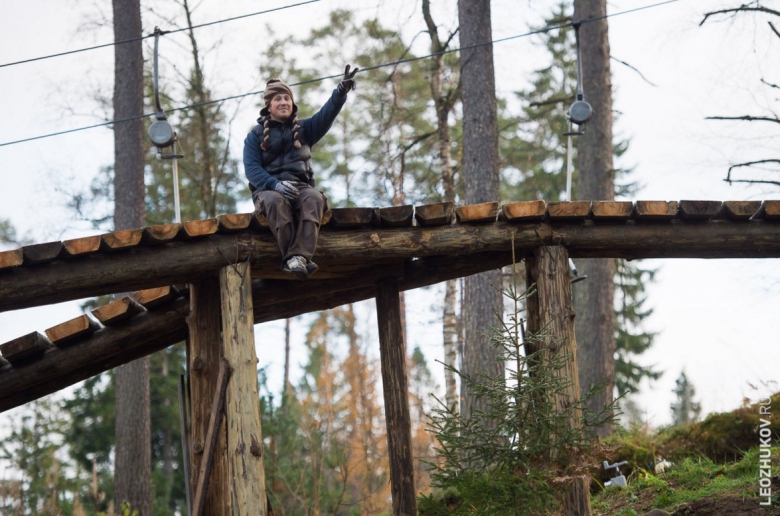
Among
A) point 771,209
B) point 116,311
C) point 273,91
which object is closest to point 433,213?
point 273,91

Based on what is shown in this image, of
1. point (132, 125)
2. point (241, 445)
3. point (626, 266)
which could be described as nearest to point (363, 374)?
point (626, 266)

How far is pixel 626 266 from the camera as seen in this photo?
76.0 ft

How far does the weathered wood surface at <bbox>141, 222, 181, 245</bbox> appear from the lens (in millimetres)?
6160

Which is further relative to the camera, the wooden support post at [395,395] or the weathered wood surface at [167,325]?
the wooden support post at [395,395]

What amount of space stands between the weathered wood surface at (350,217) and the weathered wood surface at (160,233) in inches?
46.4

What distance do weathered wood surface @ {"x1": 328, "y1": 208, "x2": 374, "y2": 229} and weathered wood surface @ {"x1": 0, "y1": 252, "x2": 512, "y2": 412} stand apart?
100cm

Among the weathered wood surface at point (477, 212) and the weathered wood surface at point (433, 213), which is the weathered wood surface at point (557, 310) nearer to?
the weathered wood surface at point (477, 212)

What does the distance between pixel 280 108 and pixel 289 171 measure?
0.53 meters

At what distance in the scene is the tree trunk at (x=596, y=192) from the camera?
12.7m

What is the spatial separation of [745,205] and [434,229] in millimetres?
2607

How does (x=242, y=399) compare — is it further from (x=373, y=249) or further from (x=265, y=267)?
(x=373, y=249)

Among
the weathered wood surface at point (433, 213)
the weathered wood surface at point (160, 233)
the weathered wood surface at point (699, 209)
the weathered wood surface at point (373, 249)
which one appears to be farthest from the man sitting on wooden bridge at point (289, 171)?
the weathered wood surface at point (699, 209)

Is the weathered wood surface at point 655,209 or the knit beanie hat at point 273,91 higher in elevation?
the knit beanie hat at point 273,91

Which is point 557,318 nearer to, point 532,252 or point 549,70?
point 532,252
